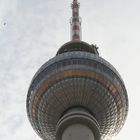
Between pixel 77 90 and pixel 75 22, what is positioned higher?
pixel 75 22

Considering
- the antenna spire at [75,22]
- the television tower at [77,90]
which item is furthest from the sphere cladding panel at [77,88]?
the antenna spire at [75,22]

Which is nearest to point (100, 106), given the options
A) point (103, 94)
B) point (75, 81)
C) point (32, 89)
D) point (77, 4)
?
point (103, 94)

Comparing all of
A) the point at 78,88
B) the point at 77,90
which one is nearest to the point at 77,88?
the point at 78,88

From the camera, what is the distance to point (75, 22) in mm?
62094

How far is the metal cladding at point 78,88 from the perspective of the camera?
48281mm

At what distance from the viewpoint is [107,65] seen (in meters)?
48.8

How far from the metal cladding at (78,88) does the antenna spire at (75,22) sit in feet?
31.8

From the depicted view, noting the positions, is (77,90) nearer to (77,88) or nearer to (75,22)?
(77,88)

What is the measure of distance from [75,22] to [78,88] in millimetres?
17679

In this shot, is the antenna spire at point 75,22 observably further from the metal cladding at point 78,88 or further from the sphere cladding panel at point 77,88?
the sphere cladding panel at point 77,88

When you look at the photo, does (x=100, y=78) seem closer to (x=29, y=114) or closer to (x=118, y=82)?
(x=118, y=82)

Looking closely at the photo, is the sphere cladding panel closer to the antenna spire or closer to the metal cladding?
the metal cladding

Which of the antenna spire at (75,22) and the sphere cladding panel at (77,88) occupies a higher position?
the antenna spire at (75,22)

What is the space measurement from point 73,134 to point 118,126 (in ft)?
34.0
